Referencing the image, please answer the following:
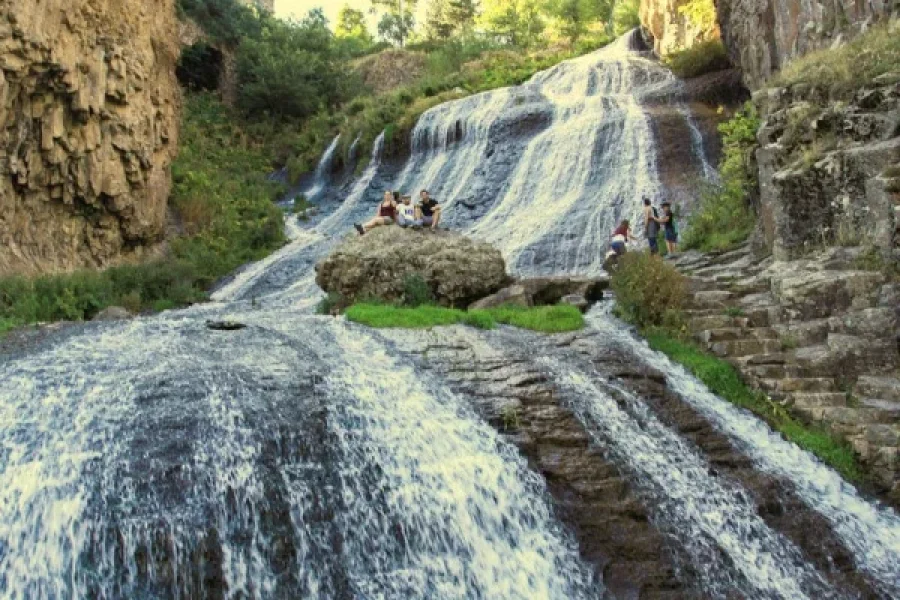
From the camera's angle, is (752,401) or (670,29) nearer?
(752,401)

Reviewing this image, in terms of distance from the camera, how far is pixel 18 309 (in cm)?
1263

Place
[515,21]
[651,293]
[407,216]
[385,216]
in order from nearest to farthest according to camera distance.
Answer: [651,293], [407,216], [385,216], [515,21]

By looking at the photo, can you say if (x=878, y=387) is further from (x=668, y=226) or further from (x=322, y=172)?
(x=322, y=172)

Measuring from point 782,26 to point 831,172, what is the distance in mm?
8356

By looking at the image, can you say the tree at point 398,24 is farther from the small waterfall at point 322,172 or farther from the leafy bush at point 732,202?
the leafy bush at point 732,202

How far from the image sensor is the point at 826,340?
31.7ft

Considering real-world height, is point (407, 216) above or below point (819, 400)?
above

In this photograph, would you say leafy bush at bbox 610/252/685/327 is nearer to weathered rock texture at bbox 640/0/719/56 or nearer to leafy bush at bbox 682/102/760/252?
leafy bush at bbox 682/102/760/252

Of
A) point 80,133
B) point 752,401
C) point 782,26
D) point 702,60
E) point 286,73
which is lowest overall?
point 752,401

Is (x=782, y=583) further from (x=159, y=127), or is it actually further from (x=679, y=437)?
(x=159, y=127)

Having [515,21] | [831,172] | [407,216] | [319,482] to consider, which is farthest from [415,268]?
[515,21]

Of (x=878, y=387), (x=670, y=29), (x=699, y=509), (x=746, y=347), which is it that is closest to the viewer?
(x=699, y=509)

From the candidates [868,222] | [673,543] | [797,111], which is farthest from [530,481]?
[797,111]

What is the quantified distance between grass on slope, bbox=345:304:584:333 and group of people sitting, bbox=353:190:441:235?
102 inches
